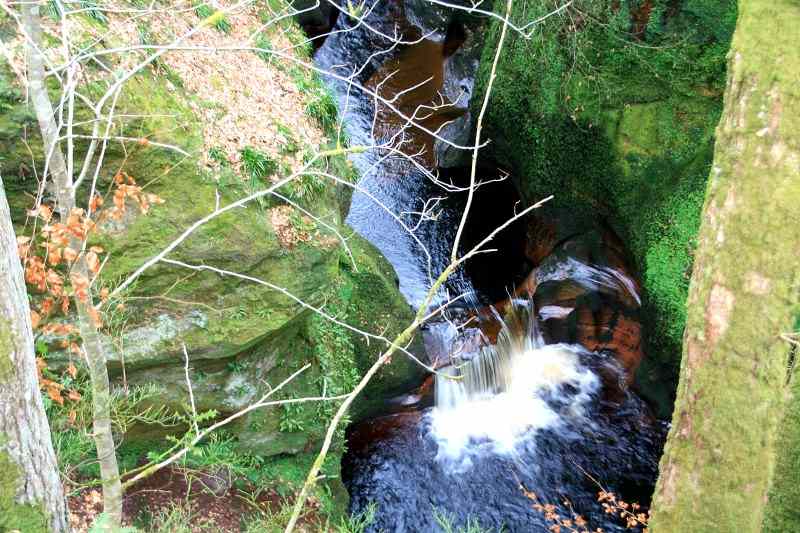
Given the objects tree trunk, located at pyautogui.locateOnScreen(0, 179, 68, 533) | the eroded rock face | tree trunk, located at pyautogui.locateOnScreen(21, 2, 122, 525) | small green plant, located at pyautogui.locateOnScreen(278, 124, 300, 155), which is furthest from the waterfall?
tree trunk, located at pyautogui.locateOnScreen(0, 179, 68, 533)

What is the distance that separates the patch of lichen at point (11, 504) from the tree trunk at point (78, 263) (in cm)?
51

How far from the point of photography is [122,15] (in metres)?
5.35

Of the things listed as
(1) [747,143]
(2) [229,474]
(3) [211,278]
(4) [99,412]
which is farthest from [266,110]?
(1) [747,143]

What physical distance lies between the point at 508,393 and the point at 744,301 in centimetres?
548

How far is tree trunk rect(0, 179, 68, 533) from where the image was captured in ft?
6.07

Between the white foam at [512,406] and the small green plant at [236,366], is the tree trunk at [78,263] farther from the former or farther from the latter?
the white foam at [512,406]

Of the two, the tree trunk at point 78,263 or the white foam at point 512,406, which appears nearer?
the tree trunk at point 78,263

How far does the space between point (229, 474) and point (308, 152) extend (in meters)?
3.27

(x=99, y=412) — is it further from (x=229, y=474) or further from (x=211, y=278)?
(x=229, y=474)

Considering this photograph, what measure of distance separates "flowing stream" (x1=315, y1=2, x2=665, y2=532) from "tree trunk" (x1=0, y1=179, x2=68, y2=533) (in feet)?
11.3

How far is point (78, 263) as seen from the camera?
2.42 meters

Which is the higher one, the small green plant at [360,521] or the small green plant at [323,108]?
the small green plant at [323,108]

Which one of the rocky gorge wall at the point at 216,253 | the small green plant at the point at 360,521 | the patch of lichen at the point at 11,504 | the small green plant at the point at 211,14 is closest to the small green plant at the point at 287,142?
the rocky gorge wall at the point at 216,253

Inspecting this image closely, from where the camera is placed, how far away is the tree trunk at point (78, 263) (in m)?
2.11
